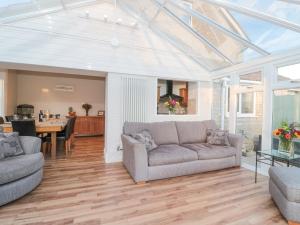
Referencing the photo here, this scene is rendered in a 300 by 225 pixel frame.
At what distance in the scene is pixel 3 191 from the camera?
2.12m

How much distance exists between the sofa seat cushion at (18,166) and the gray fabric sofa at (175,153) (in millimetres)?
1461

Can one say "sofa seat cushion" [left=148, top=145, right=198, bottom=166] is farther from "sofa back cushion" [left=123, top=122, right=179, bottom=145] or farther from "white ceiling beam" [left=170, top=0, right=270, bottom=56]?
"white ceiling beam" [left=170, top=0, right=270, bottom=56]

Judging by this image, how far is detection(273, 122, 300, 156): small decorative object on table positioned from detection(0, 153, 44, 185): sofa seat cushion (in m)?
3.88

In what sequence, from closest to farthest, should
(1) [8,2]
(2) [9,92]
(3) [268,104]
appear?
1. (1) [8,2]
2. (3) [268,104]
3. (2) [9,92]

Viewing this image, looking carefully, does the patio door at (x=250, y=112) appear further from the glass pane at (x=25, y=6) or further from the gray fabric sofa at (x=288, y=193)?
the glass pane at (x=25, y=6)

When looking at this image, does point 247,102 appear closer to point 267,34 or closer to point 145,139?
point 267,34

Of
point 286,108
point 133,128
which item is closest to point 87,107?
point 133,128

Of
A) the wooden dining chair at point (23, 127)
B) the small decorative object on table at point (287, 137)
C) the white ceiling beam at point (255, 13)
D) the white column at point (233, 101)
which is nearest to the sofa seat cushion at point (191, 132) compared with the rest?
the white column at point (233, 101)

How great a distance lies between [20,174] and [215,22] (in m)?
3.94

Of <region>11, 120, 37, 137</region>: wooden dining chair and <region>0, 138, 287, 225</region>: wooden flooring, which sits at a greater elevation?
<region>11, 120, 37, 137</region>: wooden dining chair

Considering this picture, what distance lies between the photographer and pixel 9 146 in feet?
8.70

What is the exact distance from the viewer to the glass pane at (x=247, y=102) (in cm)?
393

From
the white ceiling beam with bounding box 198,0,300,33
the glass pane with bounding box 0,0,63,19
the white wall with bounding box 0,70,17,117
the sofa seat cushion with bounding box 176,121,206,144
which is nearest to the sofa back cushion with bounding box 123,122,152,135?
the sofa seat cushion with bounding box 176,121,206,144

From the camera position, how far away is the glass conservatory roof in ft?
7.91
